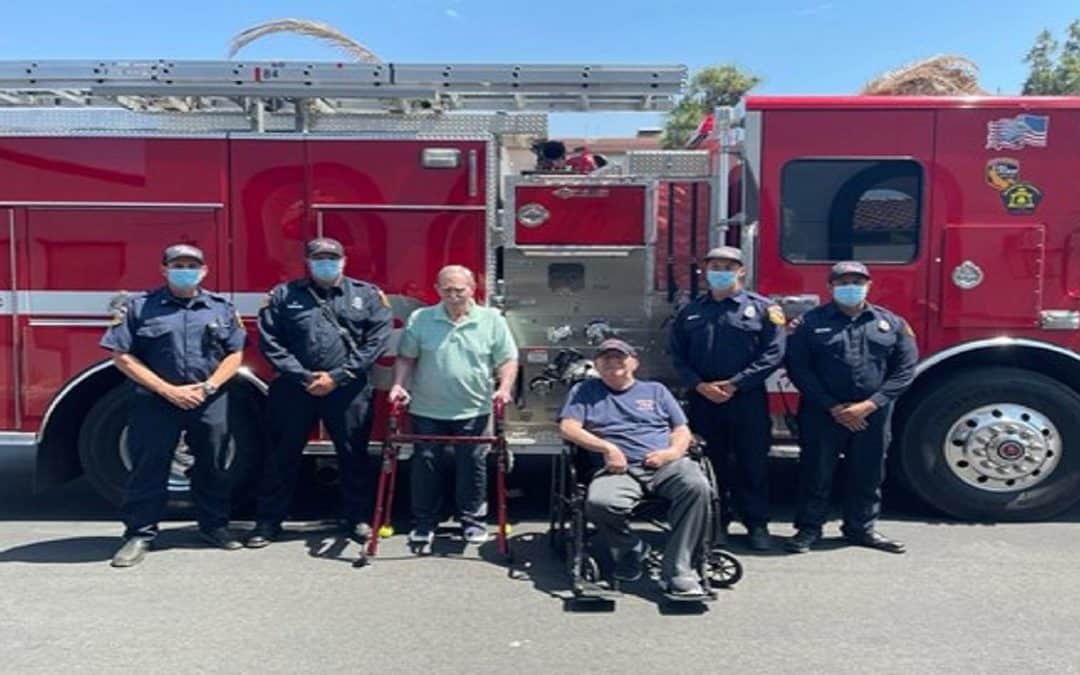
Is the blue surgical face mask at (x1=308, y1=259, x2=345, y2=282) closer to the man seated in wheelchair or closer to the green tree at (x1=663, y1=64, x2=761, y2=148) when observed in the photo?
the man seated in wheelchair

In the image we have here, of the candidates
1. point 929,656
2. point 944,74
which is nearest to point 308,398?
point 929,656

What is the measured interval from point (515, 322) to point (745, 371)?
153cm

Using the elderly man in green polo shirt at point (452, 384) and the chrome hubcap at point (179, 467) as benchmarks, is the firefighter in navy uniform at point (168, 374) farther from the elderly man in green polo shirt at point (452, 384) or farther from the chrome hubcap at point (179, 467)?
the elderly man in green polo shirt at point (452, 384)

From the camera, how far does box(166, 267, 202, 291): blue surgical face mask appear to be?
5.59m

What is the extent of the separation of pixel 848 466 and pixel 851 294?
1.02 m

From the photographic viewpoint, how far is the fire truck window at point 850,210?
608 cm

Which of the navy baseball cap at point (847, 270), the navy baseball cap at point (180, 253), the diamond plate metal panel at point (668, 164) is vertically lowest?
the navy baseball cap at point (847, 270)

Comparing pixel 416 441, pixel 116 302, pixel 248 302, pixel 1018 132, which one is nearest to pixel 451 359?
pixel 416 441

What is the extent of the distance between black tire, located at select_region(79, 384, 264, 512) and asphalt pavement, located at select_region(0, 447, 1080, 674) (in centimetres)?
41

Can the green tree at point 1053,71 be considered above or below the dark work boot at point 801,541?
above

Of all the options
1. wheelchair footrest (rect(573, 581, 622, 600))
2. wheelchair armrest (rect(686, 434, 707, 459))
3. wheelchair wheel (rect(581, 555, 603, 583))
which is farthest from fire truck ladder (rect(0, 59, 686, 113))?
wheelchair footrest (rect(573, 581, 622, 600))

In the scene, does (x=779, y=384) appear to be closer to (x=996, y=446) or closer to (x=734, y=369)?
(x=734, y=369)

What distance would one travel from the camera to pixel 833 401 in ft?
18.5

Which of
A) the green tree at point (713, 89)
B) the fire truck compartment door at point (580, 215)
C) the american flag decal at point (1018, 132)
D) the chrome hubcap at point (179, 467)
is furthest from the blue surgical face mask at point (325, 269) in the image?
the green tree at point (713, 89)
